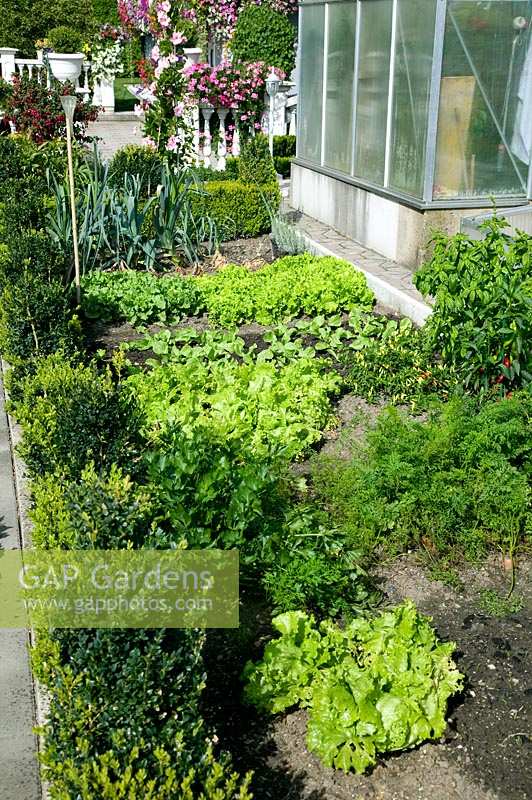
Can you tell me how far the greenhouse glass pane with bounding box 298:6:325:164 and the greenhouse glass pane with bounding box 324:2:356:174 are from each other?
1.08 feet

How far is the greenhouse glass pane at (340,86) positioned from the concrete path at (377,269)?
2.60 ft

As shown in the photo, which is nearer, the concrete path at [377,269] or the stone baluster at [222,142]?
the concrete path at [377,269]

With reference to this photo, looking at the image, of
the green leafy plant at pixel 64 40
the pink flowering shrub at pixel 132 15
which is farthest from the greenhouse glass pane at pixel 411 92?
the green leafy plant at pixel 64 40

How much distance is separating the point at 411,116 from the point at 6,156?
4.92 meters

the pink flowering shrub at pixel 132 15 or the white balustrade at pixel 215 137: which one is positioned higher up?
the pink flowering shrub at pixel 132 15

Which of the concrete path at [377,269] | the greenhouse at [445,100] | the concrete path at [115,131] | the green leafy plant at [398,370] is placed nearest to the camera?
the green leafy plant at [398,370]

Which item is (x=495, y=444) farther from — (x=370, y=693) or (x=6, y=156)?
(x=6, y=156)

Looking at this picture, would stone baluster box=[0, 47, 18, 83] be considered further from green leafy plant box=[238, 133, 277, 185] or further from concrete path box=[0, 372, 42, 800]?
concrete path box=[0, 372, 42, 800]

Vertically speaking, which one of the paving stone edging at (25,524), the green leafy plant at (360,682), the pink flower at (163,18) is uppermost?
the pink flower at (163,18)

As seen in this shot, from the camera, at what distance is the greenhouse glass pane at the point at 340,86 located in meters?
10.7

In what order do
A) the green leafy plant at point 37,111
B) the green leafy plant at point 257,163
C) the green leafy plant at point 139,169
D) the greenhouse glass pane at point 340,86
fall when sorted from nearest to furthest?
the green leafy plant at point 139,169, the greenhouse glass pane at point 340,86, the green leafy plant at point 257,163, the green leafy plant at point 37,111

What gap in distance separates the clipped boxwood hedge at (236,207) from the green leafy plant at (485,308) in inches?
212

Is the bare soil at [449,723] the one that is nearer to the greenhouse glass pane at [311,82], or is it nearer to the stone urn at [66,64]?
the stone urn at [66,64]

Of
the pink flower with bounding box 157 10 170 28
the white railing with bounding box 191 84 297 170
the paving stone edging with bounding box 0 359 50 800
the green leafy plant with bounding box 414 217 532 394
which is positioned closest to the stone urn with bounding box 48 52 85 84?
the pink flower with bounding box 157 10 170 28
